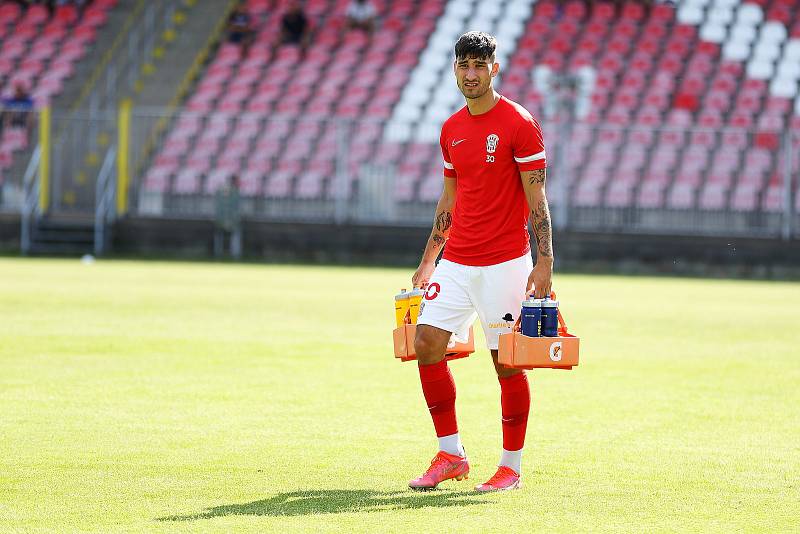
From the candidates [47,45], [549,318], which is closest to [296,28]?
[47,45]

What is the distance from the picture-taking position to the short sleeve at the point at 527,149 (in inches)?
267

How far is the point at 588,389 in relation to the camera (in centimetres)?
1079

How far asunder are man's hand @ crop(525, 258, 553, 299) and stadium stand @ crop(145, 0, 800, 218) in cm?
2112

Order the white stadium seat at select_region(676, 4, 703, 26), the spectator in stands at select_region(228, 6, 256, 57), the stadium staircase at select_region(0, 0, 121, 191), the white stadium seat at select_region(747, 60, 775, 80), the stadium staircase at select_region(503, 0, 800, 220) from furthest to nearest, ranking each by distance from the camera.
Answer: the stadium staircase at select_region(0, 0, 121, 191) < the spectator in stands at select_region(228, 6, 256, 57) < the white stadium seat at select_region(676, 4, 703, 26) < the white stadium seat at select_region(747, 60, 775, 80) < the stadium staircase at select_region(503, 0, 800, 220)

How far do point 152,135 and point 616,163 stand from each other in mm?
9806

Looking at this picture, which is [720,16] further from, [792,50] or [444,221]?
[444,221]

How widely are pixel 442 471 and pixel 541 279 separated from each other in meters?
1.04

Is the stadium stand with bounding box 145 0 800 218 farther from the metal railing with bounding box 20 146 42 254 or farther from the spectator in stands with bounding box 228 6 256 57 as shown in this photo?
the metal railing with bounding box 20 146 42 254

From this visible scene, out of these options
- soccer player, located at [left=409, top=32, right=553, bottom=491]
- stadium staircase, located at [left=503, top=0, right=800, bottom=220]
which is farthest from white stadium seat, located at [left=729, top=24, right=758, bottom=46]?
soccer player, located at [left=409, top=32, right=553, bottom=491]

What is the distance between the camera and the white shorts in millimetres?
6875

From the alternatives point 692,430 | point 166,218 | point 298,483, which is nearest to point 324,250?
point 166,218

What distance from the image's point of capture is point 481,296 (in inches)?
273

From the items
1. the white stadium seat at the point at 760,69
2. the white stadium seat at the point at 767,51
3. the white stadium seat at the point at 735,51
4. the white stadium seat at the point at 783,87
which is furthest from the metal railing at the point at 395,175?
the white stadium seat at the point at 767,51

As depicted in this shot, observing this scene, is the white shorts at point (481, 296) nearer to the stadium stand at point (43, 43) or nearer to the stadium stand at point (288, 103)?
the stadium stand at point (288, 103)
